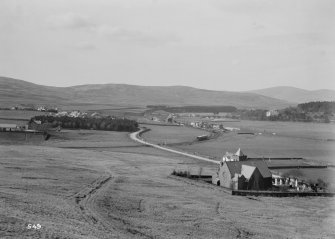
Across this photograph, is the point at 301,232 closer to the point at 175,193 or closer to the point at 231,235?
the point at 231,235

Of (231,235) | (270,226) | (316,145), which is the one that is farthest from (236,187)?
(316,145)

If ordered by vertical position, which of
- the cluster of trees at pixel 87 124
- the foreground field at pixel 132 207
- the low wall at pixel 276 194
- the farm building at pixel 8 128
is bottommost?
the low wall at pixel 276 194

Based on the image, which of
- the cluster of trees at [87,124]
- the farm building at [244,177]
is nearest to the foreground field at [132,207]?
the farm building at [244,177]

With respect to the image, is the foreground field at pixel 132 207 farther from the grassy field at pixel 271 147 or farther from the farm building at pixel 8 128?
the farm building at pixel 8 128

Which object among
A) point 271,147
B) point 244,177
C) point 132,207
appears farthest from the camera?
point 271,147

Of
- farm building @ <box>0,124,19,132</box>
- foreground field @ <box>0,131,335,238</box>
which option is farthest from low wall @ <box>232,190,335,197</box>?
farm building @ <box>0,124,19,132</box>

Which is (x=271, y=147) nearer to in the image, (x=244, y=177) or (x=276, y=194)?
(x=244, y=177)

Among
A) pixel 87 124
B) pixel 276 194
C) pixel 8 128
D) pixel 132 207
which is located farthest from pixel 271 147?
pixel 132 207
